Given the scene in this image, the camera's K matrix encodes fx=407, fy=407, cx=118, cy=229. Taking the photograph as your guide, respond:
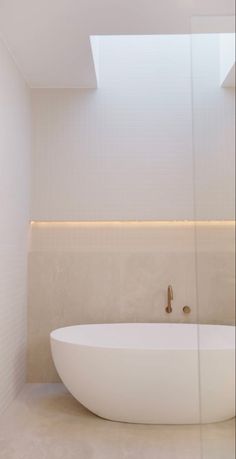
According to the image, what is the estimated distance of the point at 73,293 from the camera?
4.09 metres

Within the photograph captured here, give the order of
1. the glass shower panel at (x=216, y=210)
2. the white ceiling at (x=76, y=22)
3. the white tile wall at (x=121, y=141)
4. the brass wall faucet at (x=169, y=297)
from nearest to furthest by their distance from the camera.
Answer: the glass shower panel at (x=216, y=210) → the white ceiling at (x=76, y=22) → the brass wall faucet at (x=169, y=297) → the white tile wall at (x=121, y=141)

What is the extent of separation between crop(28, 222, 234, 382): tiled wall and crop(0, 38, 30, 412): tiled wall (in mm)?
167

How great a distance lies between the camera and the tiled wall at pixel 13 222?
3.26m

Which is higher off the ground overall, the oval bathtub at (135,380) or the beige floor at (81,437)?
the oval bathtub at (135,380)

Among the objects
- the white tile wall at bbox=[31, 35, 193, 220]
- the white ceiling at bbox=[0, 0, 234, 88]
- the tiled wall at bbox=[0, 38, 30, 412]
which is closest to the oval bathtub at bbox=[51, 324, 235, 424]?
the tiled wall at bbox=[0, 38, 30, 412]

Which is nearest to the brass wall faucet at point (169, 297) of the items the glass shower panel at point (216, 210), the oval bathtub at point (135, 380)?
the oval bathtub at point (135, 380)

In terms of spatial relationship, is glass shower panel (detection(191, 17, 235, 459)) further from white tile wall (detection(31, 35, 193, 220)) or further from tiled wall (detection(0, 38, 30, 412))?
white tile wall (detection(31, 35, 193, 220))

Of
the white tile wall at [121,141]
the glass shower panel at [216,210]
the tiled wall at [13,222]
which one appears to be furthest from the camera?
the white tile wall at [121,141]

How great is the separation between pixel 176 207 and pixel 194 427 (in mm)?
2036

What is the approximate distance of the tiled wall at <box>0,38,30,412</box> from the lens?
326 cm

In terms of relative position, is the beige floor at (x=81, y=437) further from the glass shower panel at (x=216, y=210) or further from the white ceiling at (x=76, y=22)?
the white ceiling at (x=76, y=22)

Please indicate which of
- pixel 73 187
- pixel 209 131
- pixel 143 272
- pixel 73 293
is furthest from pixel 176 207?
pixel 209 131

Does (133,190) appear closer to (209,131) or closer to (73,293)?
(73,293)

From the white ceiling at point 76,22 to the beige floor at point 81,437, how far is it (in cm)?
273
